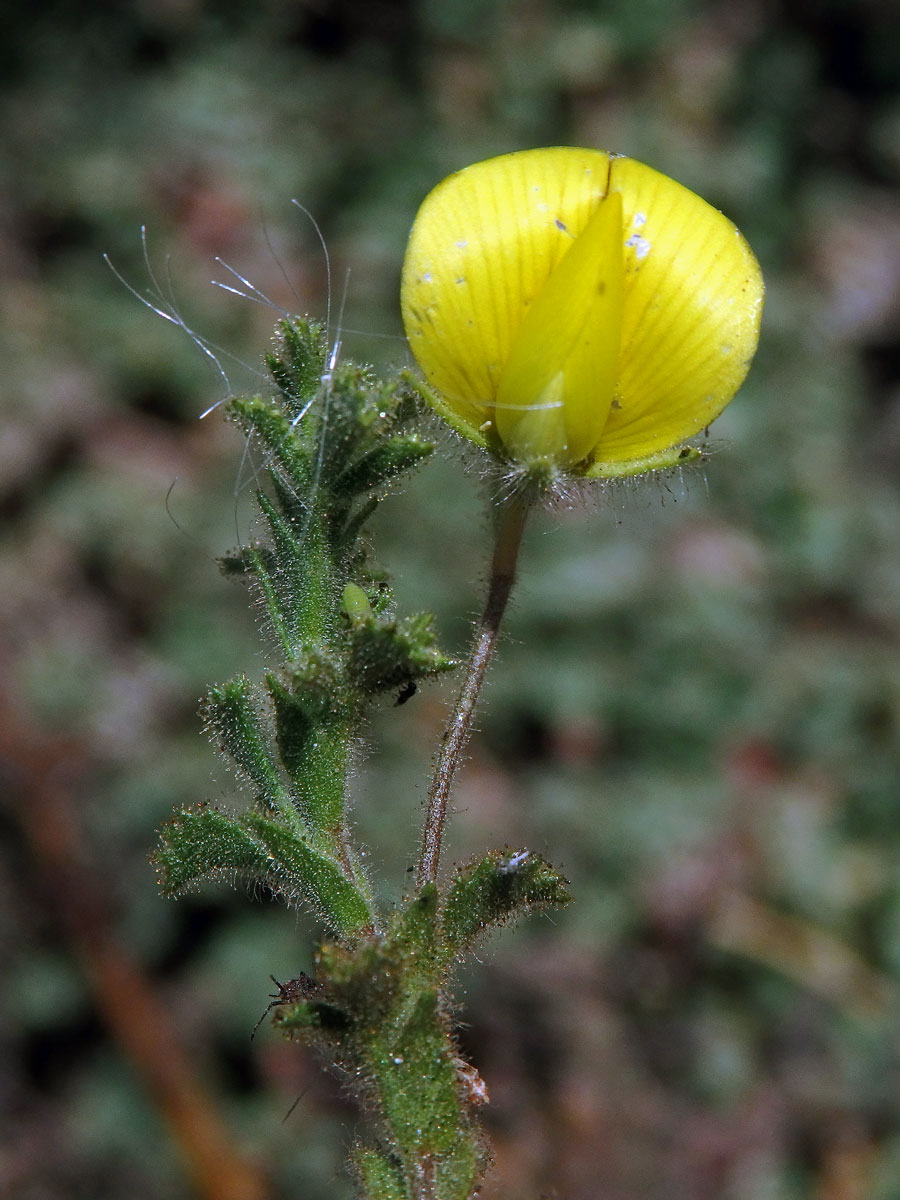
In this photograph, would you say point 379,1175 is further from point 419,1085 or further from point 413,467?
point 413,467

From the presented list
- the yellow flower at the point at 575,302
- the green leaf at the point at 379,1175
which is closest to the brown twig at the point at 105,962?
the green leaf at the point at 379,1175

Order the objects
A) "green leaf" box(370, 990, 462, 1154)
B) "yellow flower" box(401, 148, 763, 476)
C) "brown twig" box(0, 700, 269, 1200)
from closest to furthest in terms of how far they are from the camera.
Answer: "green leaf" box(370, 990, 462, 1154) → "yellow flower" box(401, 148, 763, 476) → "brown twig" box(0, 700, 269, 1200)

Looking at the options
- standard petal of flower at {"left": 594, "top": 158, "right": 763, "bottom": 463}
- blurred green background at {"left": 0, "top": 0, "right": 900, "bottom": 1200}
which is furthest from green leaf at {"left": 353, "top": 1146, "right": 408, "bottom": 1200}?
blurred green background at {"left": 0, "top": 0, "right": 900, "bottom": 1200}

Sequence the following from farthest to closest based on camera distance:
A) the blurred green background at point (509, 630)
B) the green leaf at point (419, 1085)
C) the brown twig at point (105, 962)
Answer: the blurred green background at point (509, 630), the brown twig at point (105, 962), the green leaf at point (419, 1085)

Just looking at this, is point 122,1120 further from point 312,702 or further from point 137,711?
point 312,702

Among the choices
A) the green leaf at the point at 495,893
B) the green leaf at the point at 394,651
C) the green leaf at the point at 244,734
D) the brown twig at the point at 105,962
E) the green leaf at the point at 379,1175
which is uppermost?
the green leaf at the point at 394,651

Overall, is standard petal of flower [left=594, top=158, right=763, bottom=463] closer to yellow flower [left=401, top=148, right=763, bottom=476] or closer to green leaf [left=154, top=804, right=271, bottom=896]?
yellow flower [left=401, top=148, right=763, bottom=476]

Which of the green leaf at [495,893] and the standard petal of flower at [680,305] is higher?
the standard petal of flower at [680,305]

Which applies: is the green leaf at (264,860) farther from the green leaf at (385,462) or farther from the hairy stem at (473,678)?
the green leaf at (385,462)
